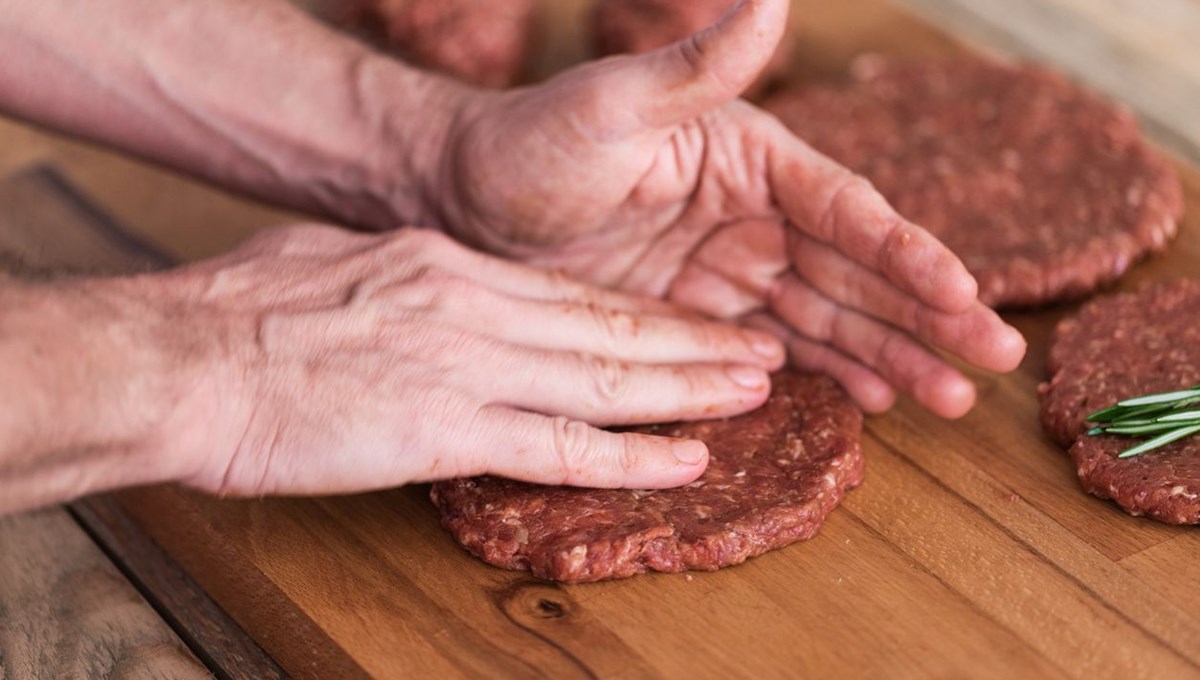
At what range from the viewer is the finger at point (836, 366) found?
244 centimetres

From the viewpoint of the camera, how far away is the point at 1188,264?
9.00 feet

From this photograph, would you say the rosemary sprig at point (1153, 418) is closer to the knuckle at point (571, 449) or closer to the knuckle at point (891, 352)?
the knuckle at point (891, 352)

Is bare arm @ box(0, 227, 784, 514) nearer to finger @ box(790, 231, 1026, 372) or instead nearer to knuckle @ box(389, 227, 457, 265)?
knuckle @ box(389, 227, 457, 265)

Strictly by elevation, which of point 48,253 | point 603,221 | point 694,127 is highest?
point 694,127

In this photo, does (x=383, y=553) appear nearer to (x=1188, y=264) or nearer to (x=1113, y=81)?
(x=1188, y=264)

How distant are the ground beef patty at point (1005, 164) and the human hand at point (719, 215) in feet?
1.03

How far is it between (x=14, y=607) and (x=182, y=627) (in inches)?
10.7

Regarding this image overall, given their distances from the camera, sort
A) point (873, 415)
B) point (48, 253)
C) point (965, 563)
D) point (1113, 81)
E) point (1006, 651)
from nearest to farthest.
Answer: point (1006, 651), point (965, 563), point (873, 415), point (48, 253), point (1113, 81)

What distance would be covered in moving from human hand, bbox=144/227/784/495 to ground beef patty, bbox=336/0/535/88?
1071 mm

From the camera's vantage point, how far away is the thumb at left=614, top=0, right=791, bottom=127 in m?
2.19

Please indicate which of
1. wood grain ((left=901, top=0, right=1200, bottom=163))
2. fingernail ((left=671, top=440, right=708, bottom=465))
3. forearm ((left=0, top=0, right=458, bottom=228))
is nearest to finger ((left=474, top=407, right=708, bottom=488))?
fingernail ((left=671, top=440, right=708, bottom=465))

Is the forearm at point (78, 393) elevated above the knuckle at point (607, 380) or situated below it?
above

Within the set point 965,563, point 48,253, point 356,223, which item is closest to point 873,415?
point 965,563

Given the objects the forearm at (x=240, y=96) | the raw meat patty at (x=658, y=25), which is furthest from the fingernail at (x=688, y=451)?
the raw meat patty at (x=658, y=25)
